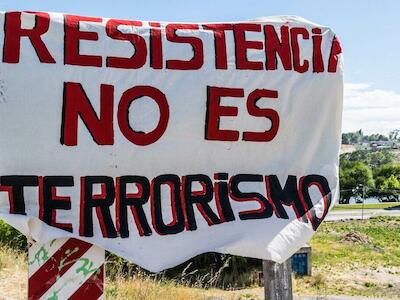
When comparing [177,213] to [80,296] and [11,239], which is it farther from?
[11,239]

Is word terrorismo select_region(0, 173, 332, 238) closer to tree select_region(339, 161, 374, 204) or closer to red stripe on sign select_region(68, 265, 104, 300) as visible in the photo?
red stripe on sign select_region(68, 265, 104, 300)

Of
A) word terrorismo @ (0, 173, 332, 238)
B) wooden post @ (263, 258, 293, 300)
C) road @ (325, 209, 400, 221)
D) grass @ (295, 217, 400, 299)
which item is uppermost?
word terrorismo @ (0, 173, 332, 238)

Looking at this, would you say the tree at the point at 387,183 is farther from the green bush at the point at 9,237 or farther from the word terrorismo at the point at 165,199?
the word terrorismo at the point at 165,199

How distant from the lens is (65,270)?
2.44 meters

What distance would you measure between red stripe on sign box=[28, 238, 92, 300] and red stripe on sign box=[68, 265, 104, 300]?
11 cm

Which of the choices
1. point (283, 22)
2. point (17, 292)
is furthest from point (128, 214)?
point (17, 292)

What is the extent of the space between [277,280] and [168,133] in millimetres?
948

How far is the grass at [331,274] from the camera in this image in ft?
17.5

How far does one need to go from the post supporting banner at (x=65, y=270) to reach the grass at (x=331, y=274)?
2236 mm

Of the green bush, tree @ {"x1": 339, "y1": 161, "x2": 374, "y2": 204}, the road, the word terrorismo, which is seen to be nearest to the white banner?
the word terrorismo

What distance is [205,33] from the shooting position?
2.64m

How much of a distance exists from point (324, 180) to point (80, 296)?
4.33 feet

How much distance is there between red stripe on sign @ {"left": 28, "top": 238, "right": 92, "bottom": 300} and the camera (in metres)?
2.42

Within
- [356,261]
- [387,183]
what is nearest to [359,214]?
[387,183]
